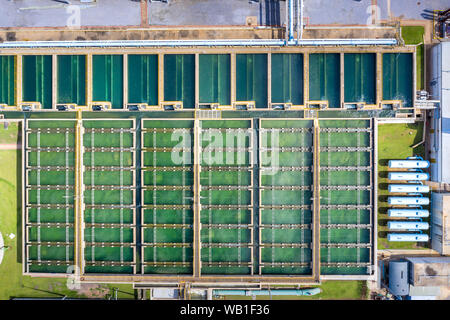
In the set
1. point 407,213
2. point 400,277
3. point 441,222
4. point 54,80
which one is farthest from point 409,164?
point 54,80

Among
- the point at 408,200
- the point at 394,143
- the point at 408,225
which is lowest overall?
the point at 408,225

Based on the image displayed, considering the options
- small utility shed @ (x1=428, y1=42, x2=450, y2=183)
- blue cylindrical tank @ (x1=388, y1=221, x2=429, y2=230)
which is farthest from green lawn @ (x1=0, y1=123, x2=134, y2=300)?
small utility shed @ (x1=428, y1=42, x2=450, y2=183)

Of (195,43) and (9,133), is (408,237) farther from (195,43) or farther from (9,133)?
(9,133)

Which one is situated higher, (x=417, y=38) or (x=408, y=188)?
(x=417, y=38)

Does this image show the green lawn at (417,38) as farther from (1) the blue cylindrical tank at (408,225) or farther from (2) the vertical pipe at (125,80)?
(2) the vertical pipe at (125,80)

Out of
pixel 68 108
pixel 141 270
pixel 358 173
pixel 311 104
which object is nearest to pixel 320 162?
pixel 358 173
